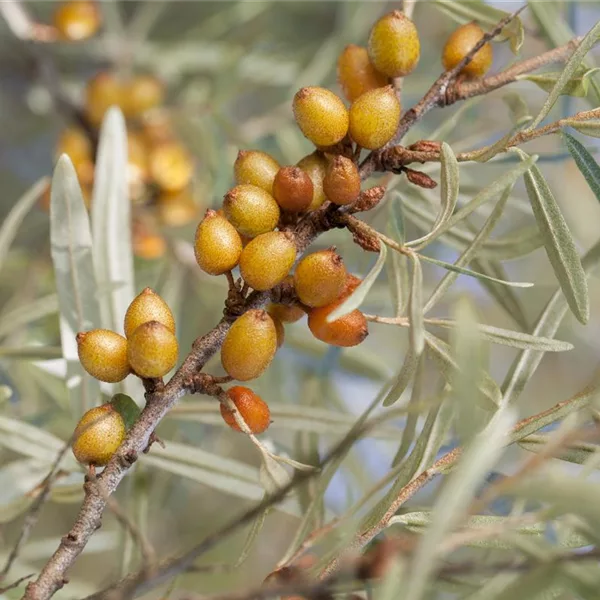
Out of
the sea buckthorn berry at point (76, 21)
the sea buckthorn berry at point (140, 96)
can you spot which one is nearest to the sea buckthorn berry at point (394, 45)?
the sea buckthorn berry at point (140, 96)

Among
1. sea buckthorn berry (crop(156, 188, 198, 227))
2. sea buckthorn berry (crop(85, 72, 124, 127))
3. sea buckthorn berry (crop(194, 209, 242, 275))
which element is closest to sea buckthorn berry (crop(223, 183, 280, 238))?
sea buckthorn berry (crop(194, 209, 242, 275))

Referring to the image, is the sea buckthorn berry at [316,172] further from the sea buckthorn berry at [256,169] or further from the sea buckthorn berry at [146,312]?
the sea buckthorn berry at [146,312]

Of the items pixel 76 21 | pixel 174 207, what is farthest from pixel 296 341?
pixel 76 21

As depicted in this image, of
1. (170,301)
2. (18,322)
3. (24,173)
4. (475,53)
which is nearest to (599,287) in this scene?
(170,301)

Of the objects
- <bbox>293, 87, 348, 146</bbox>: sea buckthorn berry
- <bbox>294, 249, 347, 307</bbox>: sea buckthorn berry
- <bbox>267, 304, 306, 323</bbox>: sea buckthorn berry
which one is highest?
<bbox>293, 87, 348, 146</bbox>: sea buckthorn berry

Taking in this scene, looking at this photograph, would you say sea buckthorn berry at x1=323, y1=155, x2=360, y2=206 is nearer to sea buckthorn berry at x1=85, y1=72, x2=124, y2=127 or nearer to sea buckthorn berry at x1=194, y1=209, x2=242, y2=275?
sea buckthorn berry at x1=194, y1=209, x2=242, y2=275

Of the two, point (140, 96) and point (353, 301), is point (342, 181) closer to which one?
point (353, 301)
